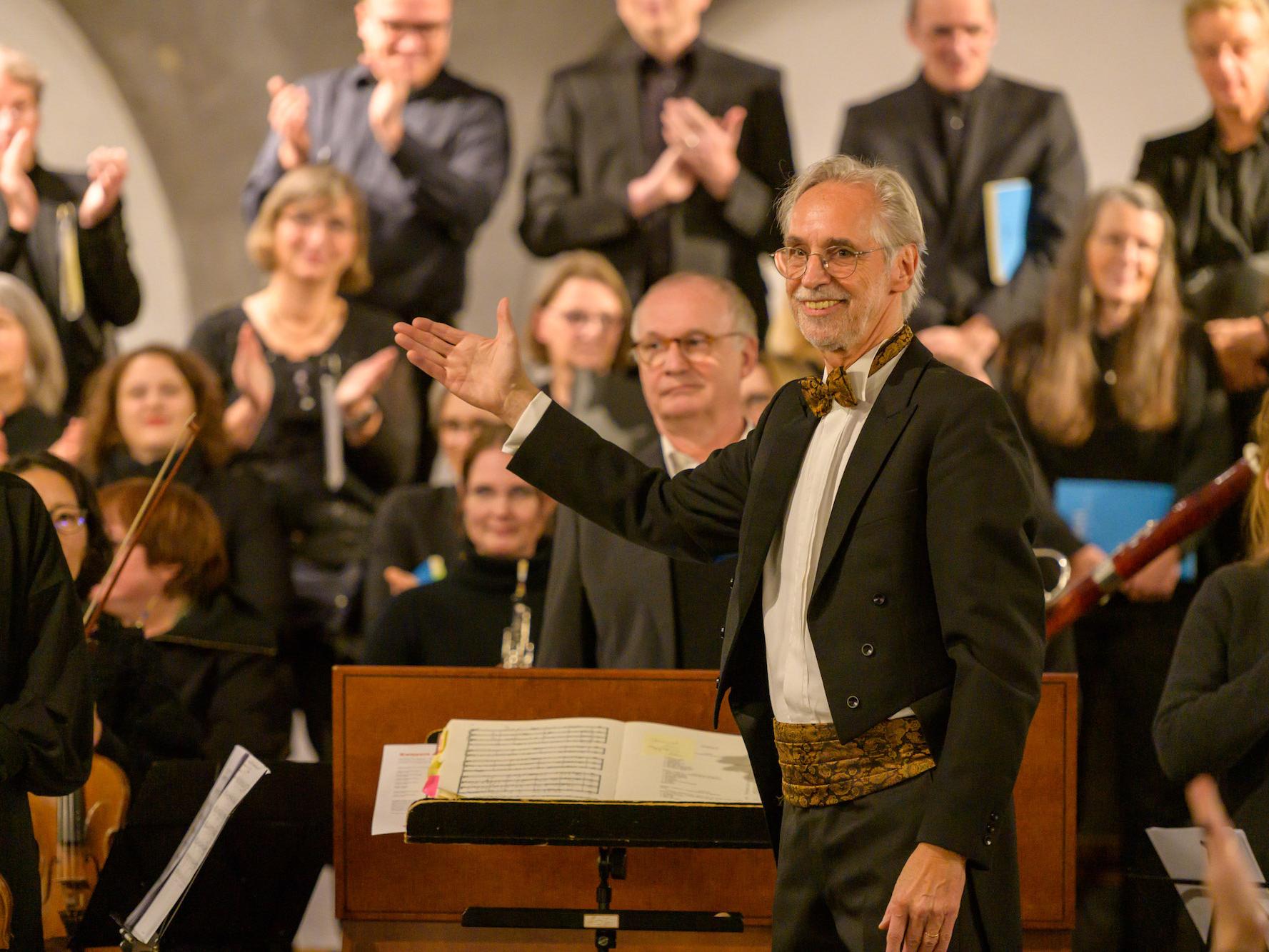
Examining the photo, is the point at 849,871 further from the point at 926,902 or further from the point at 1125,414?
the point at 1125,414

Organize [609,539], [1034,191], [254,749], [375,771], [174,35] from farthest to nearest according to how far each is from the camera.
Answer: [174,35], [1034,191], [254,749], [609,539], [375,771]

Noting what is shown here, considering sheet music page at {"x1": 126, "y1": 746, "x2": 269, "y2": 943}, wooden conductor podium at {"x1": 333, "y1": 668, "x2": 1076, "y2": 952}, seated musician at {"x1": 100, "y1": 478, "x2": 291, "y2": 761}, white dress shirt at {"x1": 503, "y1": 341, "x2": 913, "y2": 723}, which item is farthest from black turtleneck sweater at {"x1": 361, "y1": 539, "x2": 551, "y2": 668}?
white dress shirt at {"x1": 503, "y1": 341, "x2": 913, "y2": 723}

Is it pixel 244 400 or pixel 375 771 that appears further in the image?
pixel 244 400

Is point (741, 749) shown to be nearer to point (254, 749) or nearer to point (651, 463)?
point (651, 463)

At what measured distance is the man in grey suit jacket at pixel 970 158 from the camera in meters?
4.96

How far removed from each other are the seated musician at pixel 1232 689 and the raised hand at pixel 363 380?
117 inches

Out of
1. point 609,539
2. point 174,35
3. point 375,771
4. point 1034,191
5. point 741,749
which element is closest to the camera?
point 741,749

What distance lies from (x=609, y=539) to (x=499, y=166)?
2306 mm

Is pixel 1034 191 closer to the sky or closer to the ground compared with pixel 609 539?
closer to the sky

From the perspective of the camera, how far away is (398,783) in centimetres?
270

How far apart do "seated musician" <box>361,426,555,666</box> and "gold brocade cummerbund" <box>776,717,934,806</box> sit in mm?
1960

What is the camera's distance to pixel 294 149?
5223 mm

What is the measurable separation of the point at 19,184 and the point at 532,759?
382 cm

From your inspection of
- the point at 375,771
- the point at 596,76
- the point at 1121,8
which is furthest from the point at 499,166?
the point at 375,771
